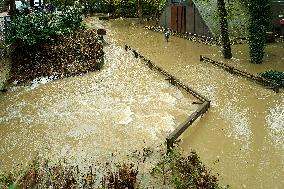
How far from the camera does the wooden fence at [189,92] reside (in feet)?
47.4

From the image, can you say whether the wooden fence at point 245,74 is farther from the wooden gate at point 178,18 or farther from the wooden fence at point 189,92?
the wooden gate at point 178,18

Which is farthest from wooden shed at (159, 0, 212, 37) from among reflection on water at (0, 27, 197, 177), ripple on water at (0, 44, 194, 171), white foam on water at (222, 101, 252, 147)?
white foam on water at (222, 101, 252, 147)

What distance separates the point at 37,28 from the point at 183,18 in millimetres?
13923

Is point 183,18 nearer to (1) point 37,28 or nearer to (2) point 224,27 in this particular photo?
(2) point 224,27

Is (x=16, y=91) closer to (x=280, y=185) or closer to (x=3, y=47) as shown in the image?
(x=3, y=47)

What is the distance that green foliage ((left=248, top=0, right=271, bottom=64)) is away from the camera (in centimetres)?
2420

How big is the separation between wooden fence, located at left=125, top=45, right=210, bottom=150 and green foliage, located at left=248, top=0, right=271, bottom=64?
20.2 feet

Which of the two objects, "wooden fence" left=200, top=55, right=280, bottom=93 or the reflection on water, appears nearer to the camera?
the reflection on water

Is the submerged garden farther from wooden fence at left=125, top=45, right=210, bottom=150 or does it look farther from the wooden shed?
the wooden shed

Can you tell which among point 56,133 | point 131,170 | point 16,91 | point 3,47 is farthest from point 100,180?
point 3,47

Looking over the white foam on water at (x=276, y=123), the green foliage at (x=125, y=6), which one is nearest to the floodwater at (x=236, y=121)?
the white foam on water at (x=276, y=123)

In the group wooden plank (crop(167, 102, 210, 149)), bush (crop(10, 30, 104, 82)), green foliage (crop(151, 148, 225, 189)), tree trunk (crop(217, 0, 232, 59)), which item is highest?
tree trunk (crop(217, 0, 232, 59))

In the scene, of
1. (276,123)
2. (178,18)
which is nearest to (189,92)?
(276,123)

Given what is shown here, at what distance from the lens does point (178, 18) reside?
3603 cm
